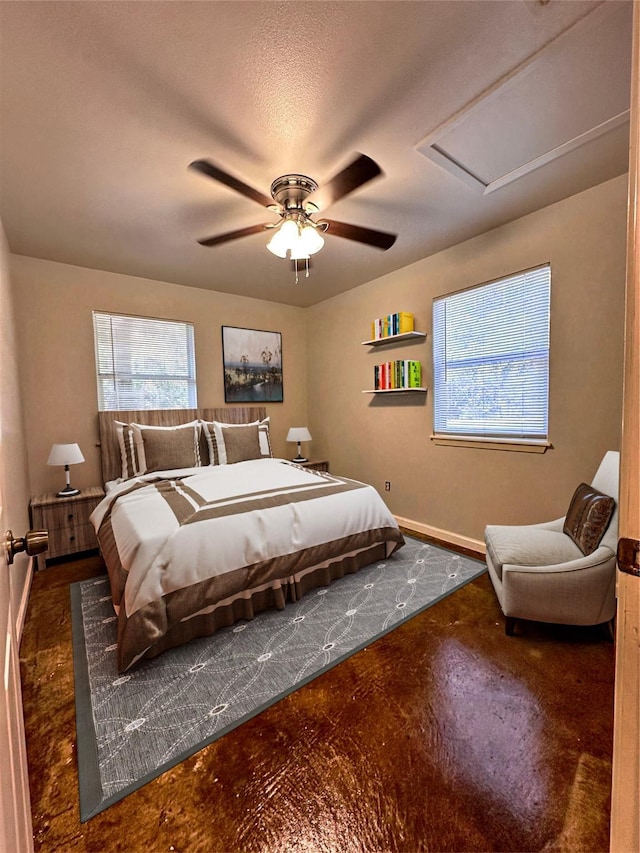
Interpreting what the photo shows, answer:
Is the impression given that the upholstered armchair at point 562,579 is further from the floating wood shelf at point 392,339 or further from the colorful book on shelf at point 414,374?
the floating wood shelf at point 392,339

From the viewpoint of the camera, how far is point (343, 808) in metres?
1.16

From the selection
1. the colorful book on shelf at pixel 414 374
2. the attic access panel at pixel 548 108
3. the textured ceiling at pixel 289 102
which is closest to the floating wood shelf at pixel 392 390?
the colorful book on shelf at pixel 414 374

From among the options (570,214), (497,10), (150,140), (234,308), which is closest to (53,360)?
(234,308)

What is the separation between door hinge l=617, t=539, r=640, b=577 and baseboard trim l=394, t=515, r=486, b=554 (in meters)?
2.71

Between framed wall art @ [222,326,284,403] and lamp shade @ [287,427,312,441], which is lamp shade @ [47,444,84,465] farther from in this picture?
lamp shade @ [287,427,312,441]

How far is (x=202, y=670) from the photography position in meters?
1.78

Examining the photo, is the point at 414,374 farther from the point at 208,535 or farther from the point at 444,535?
the point at 208,535

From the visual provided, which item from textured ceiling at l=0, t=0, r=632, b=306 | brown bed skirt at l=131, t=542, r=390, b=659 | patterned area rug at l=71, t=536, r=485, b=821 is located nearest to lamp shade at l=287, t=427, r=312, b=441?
brown bed skirt at l=131, t=542, r=390, b=659

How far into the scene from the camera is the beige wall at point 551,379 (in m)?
2.29

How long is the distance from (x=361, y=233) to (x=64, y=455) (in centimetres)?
294

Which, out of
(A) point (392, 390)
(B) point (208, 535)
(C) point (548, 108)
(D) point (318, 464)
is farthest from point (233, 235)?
(D) point (318, 464)

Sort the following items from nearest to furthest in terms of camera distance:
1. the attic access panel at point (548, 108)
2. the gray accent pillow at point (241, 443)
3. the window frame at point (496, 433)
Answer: the attic access panel at point (548, 108) < the window frame at point (496, 433) < the gray accent pillow at point (241, 443)

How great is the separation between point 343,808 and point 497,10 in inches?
109

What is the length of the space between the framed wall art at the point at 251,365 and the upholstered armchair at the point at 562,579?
3.29 metres
